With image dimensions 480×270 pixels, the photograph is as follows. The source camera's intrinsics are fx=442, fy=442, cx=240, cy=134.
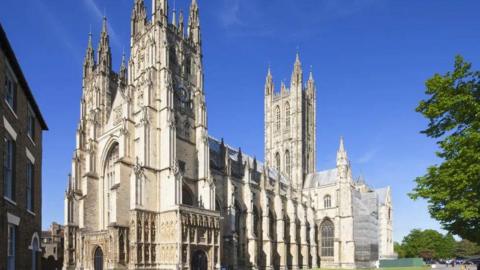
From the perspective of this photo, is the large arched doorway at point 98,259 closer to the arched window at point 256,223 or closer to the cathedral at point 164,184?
the cathedral at point 164,184

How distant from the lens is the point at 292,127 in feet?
260

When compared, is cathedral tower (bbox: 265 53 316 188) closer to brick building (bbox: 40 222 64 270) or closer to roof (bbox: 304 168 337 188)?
roof (bbox: 304 168 337 188)

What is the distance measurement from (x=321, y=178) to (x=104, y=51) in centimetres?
4236

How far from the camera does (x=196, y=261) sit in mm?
41625

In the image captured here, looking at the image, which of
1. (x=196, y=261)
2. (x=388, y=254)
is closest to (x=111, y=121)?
(x=196, y=261)

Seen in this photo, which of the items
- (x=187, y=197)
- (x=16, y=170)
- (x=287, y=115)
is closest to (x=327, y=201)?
(x=287, y=115)

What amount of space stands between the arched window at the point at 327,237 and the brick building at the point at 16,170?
57.8 m

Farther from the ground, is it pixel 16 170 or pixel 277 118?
pixel 277 118

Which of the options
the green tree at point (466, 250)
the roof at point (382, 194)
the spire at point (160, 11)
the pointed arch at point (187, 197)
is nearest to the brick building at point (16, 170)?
the pointed arch at point (187, 197)

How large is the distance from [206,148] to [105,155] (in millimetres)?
10797

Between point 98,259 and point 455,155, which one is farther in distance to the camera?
point 98,259

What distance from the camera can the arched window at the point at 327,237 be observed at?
7128cm

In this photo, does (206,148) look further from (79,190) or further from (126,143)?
(79,190)

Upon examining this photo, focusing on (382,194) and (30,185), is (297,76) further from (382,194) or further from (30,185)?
(30,185)
